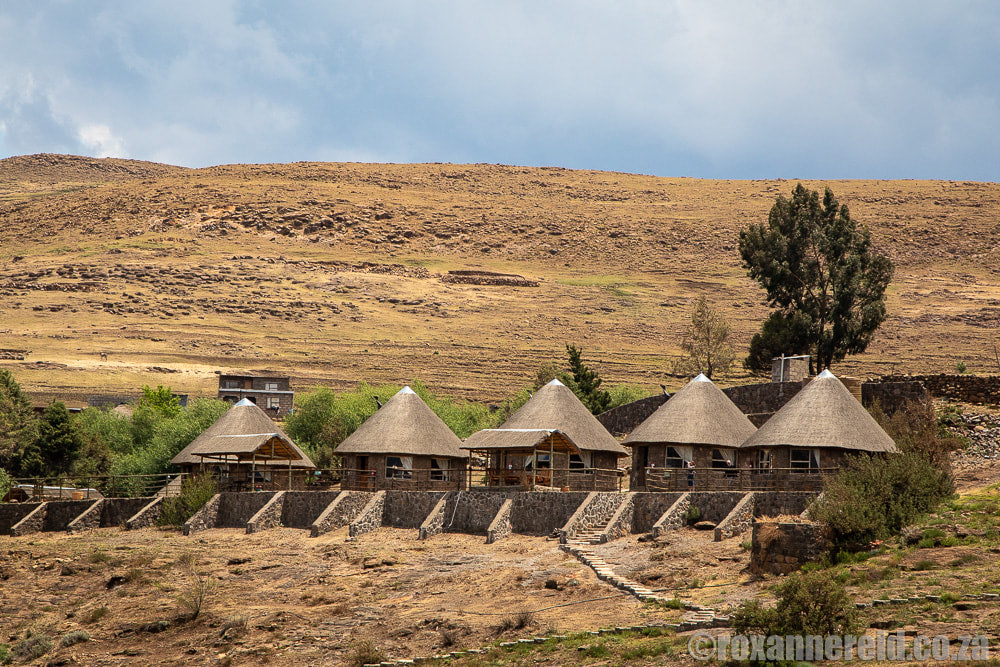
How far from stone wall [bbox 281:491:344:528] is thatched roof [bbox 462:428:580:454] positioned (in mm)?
5011

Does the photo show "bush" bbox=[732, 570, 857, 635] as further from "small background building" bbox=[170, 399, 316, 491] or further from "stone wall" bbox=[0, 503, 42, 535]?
"stone wall" bbox=[0, 503, 42, 535]

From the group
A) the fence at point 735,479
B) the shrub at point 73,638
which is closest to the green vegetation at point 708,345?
the fence at point 735,479

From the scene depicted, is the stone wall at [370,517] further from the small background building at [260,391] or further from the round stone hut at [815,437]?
the small background building at [260,391]

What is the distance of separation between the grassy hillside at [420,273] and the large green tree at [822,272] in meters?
23.9

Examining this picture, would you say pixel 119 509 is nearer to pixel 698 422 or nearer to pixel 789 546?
pixel 698 422

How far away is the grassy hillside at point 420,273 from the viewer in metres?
97.7

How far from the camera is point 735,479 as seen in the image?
40.3m

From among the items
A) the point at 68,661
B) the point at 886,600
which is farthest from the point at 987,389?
the point at 68,661

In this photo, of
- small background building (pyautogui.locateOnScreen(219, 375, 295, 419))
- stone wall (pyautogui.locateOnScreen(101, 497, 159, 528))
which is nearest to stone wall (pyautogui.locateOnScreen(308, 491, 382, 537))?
stone wall (pyautogui.locateOnScreen(101, 497, 159, 528))

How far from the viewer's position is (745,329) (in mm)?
107500

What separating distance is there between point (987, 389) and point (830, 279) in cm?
1669

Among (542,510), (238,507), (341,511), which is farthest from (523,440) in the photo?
(238,507)

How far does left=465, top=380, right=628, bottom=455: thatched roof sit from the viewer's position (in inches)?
1747

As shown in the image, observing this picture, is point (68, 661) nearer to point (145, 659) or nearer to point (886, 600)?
point (145, 659)
